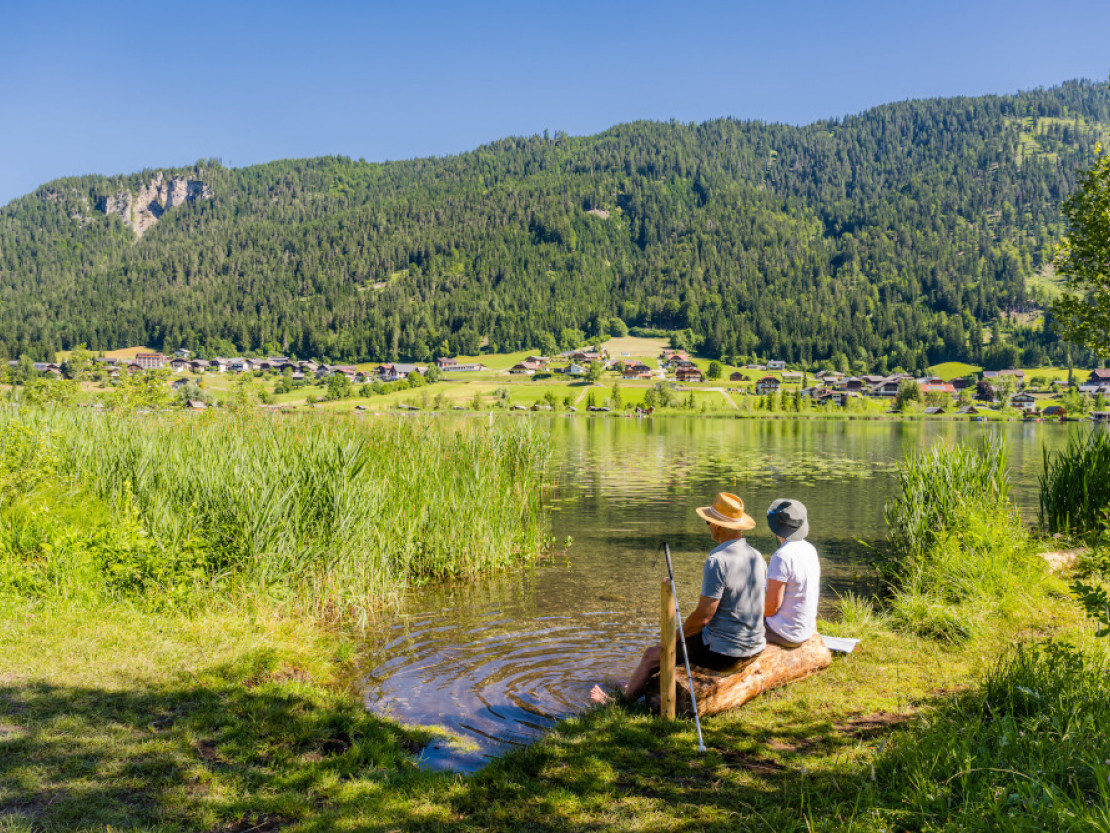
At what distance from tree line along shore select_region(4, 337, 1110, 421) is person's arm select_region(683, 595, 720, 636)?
306ft

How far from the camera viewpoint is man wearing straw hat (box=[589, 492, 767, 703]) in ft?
21.5

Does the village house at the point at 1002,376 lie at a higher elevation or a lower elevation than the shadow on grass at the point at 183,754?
lower

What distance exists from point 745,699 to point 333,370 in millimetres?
187890

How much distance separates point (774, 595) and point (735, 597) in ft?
2.89

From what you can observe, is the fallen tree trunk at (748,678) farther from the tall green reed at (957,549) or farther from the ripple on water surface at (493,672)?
the tall green reed at (957,549)

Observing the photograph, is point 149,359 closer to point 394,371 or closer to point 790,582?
point 394,371

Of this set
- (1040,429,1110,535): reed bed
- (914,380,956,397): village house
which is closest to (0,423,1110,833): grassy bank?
(1040,429,1110,535): reed bed

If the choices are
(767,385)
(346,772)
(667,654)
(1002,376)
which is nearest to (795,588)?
(667,654)

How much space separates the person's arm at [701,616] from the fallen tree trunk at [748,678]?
396 mm

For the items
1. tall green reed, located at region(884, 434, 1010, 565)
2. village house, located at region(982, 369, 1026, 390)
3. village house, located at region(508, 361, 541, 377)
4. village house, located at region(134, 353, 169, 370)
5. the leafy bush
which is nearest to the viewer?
the leafy bush

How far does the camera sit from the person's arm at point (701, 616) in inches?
261

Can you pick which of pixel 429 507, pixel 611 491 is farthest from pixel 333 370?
pixel 429 507

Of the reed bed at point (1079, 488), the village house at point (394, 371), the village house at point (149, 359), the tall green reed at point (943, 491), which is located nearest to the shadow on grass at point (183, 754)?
the tall green reed at point (943, 491)

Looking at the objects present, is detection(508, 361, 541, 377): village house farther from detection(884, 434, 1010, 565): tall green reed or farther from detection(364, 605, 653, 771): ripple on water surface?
detection(364, 605, 653, 771): ripple on water surface
